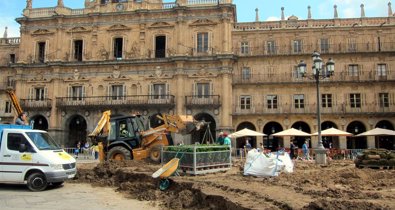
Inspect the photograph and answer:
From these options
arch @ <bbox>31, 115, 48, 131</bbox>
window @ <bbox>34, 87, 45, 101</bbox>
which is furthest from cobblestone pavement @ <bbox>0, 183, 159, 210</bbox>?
arch @ <bbox>31, 115, 48, 131</bbox>

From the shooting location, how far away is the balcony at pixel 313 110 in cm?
3294

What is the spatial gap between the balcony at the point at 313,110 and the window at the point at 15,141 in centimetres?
2367

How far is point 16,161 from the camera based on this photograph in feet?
39.1

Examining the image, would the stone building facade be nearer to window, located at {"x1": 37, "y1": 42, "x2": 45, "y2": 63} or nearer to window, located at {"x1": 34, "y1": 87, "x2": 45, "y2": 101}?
window, located at {"x1": 34, "y1": 87, "x2": 45, "y2": 101}

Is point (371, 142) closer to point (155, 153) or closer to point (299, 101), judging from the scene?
point (299, 101)

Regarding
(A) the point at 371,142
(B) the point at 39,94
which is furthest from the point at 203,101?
(B) the point at 39,94

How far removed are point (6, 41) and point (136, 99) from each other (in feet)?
60.6

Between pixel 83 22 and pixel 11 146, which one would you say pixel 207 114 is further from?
pixel 11 146

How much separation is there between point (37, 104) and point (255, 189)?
3093 cm

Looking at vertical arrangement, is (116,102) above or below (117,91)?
below

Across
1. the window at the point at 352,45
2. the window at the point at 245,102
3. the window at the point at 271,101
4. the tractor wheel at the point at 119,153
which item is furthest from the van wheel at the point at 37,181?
the window at the point at 352,45

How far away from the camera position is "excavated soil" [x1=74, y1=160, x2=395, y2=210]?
26.5 feet

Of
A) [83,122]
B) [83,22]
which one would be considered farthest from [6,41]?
[83,122]

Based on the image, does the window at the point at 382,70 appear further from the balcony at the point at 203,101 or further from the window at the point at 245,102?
the balcony at the point at 203,101
